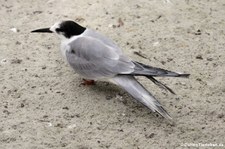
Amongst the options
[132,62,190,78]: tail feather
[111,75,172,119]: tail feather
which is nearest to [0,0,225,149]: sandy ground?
[111,75,172,119]: tail feather

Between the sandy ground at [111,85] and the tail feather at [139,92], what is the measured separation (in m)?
0.10

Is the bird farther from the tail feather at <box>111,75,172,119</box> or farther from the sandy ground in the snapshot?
the sandy ground

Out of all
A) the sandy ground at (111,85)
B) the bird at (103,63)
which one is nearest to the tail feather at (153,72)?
the bird at (103,63)

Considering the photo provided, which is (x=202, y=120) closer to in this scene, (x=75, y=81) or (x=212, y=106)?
(x=212, y=106)

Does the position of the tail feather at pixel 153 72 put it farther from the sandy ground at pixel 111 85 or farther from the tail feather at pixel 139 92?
the sandy ground at pixel 111 85

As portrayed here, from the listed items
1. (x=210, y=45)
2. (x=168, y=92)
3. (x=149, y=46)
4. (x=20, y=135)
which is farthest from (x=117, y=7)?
(x=20, y=135)

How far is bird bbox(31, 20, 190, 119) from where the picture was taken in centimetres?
331

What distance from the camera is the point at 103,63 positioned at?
3471mm

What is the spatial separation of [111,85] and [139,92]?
441 millimetres

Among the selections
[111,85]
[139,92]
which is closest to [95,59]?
[111,85]

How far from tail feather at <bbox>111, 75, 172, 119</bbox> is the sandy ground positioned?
10 cm

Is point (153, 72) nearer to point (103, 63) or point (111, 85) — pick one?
point (103, 63)

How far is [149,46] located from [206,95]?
76cm

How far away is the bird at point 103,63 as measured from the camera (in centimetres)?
331
